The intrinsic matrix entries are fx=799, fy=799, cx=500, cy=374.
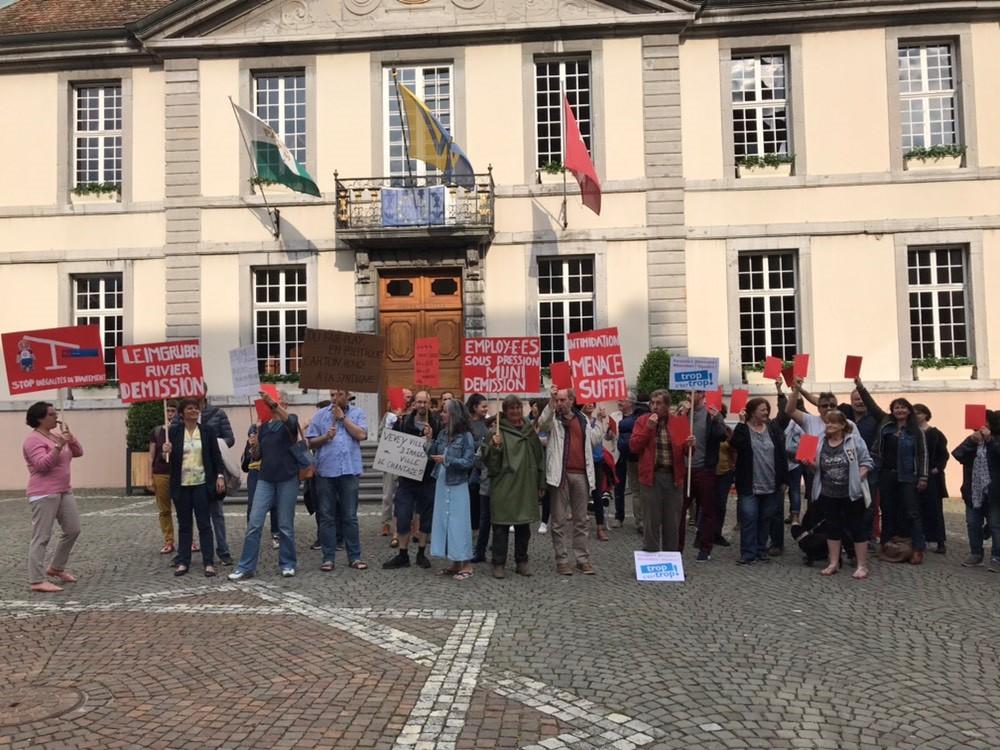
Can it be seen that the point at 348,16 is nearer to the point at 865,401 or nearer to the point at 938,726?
the point at 865,401

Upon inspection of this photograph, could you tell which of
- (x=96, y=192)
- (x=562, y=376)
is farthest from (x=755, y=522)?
(x=96, y=192)

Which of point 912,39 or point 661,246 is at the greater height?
point 912,39

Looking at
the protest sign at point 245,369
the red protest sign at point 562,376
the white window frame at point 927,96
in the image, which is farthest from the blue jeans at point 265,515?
the white window frame at point 927,96

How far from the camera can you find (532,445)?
7.82m

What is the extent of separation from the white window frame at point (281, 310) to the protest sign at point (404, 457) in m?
9.02

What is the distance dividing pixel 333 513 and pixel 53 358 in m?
3.37

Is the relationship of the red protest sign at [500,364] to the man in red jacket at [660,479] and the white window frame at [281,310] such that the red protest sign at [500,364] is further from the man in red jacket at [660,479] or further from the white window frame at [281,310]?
the white window frame at [281,310]

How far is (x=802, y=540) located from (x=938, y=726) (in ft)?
14.1

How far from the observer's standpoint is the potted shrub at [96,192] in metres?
17.0

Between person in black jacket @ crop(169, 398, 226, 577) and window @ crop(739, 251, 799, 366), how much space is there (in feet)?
A: 36.6

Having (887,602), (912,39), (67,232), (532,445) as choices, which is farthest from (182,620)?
(912,39)

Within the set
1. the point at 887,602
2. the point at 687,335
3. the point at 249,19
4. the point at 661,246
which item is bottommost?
the point at 887,602

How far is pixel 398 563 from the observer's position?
8.10 m

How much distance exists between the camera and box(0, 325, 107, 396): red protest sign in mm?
8133
